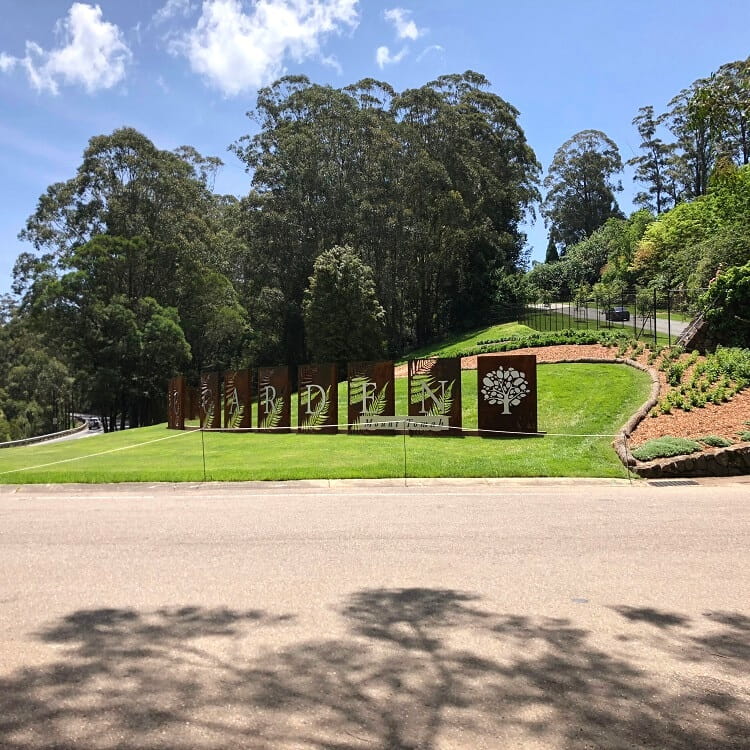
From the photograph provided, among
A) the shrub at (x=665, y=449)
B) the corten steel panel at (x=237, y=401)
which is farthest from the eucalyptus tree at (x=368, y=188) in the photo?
the shrub at (x=665, y=449)

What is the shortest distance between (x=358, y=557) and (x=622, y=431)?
11025 mm

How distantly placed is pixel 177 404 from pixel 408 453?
56.4 ft

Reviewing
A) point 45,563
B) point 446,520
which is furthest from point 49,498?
point 446,520

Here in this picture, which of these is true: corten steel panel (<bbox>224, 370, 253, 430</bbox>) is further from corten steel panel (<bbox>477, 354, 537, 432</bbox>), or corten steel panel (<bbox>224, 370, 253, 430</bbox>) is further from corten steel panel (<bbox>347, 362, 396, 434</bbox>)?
corten steel panel (<bbox>477, 354, 537, 432</bbox>)

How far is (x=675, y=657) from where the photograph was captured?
457cm

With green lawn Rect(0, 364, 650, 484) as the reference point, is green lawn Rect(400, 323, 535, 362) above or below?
above

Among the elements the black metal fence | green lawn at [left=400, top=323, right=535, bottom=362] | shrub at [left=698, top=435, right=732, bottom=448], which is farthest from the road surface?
shrub at [left=698, top=435, right=732, bottom=448]

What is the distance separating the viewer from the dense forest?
47.3 m

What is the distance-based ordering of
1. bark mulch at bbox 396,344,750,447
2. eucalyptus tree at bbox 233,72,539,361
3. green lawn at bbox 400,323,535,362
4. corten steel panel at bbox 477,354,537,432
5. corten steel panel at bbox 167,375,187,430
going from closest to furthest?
bark mulch at bbox 396,344,750,447 → corten steel panel at bbox 477,354,537,432 → corten steel panel at bbox 167,375,187,430 → green lawn at bbox 400,323,535,362 → eucalyptus tree at bbox 233,72,539,361

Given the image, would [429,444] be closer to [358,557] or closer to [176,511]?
[176,511]

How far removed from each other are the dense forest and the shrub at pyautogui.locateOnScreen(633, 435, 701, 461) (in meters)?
27.8

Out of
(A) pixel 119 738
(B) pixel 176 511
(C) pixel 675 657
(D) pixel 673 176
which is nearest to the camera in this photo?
(A) pixel 119 738

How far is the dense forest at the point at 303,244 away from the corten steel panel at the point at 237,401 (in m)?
16.0

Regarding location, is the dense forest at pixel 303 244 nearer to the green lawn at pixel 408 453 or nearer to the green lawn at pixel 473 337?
the green lawn at pixel 473 337
